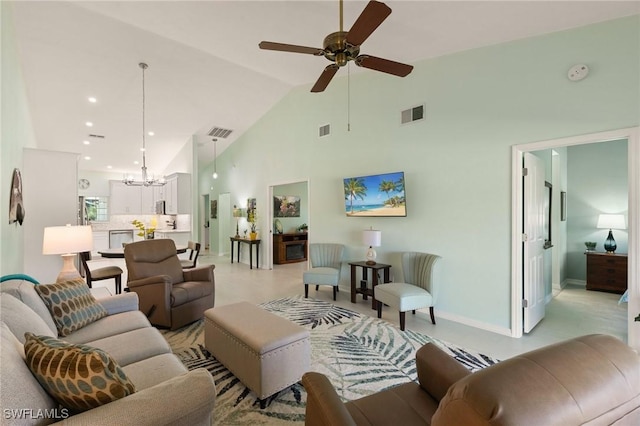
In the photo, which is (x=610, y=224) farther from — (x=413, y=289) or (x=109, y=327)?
(x=109, y=327)

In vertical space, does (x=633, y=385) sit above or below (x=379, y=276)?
above

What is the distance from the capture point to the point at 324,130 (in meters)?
5.32

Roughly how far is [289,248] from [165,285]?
4780mm

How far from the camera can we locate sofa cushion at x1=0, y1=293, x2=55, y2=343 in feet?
4.77

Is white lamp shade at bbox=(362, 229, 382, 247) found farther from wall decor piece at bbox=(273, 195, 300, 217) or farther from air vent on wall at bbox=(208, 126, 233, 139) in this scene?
air vent on wall at bbox=(208, 126, 233, 139)

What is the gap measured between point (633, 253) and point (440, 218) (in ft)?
5.68

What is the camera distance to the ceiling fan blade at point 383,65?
2354 mm

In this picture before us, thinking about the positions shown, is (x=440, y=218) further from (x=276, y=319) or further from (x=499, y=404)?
(x=499, y=404)

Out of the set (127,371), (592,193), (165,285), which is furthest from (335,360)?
(592,193)

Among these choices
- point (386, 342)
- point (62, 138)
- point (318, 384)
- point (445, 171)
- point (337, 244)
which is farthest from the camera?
point (62, 138)

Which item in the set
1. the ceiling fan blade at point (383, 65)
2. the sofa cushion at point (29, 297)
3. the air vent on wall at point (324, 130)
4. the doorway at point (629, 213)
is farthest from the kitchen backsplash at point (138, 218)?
the doorway at point (629, 213)

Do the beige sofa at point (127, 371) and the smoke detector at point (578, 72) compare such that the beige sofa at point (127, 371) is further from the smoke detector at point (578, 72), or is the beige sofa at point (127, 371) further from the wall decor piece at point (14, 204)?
the smoke detector at point (578, 72)

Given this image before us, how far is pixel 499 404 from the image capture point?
586 mm

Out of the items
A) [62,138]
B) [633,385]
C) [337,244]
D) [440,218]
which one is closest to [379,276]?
[337,244]
